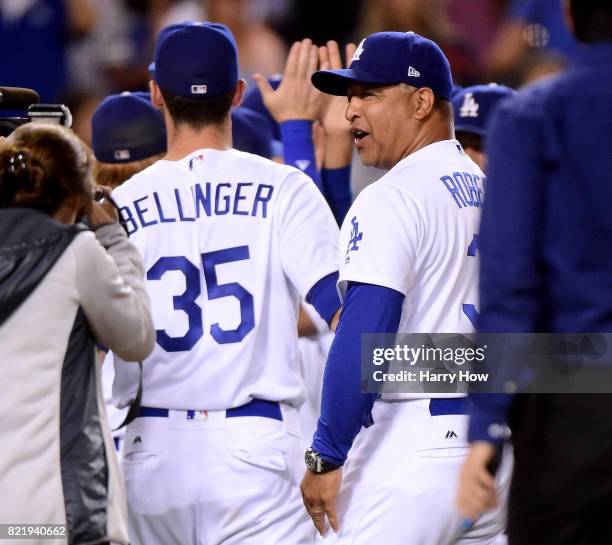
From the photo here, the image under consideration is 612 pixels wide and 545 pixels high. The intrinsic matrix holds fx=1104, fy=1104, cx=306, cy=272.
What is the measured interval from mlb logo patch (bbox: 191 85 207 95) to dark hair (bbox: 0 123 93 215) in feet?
2.78

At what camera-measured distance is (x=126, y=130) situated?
14.5 feet

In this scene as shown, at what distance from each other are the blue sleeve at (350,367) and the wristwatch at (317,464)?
0.05 ft

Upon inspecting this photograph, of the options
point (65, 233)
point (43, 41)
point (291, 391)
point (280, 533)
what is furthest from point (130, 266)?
point (43, 41)

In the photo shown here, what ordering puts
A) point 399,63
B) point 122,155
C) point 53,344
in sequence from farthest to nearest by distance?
point 122,155, point 399,63, point 53,344

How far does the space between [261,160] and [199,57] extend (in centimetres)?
39

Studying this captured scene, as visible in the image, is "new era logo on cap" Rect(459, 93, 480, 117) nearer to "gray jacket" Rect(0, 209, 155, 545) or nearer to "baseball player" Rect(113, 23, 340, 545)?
"baseball player" Rect(113, 23, 340, 545)

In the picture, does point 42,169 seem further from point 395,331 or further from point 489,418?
point 489,418

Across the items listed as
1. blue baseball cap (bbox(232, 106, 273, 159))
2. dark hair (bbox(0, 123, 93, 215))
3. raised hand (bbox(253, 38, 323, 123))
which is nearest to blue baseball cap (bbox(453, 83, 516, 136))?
raised hand (bbox(253, 38, 323, 123))

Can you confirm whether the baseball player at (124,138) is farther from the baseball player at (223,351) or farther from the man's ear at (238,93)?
the baseball player at (223,351)

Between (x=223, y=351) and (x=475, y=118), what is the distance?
68.0 inches

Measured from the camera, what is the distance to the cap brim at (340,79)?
3186 mm

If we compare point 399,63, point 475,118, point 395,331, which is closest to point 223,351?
point 395,331

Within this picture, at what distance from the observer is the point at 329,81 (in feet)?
11.0

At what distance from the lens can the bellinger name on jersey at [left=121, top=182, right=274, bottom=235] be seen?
333 cm
